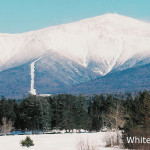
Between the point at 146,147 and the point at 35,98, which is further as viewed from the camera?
the point at 35,98

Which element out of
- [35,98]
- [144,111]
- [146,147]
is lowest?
[146,147]

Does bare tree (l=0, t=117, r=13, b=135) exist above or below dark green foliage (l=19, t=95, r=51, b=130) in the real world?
below

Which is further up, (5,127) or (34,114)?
(34,114)

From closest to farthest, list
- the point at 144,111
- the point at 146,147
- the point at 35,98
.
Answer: the point at 146,147, the point at 144,111, the point at 35,98

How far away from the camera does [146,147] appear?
2514 centimetres

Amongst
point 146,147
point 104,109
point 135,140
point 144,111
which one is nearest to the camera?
point 146,147

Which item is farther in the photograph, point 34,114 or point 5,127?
point 34,114

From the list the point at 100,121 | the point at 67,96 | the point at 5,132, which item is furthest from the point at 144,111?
the point at 67,96

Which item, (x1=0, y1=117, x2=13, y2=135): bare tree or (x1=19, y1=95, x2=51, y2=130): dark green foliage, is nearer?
(x1=0, y1=117, x2=13, y2=135): bare tree

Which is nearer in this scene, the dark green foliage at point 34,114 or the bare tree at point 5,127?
the bare tree at point 5,127

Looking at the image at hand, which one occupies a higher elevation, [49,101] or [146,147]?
[49,101]

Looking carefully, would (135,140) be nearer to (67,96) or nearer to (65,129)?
(65,129)

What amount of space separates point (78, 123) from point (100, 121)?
878cm

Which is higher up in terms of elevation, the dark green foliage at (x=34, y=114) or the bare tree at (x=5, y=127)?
the dark green foliage at (x=34, y=114)
